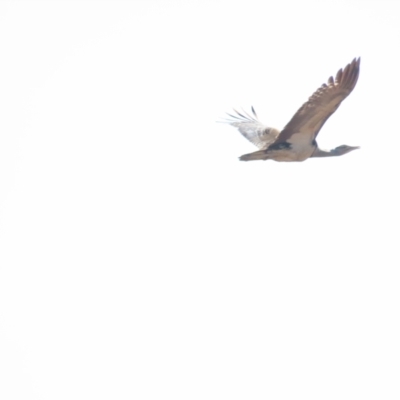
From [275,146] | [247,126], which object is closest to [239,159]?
[275,146]

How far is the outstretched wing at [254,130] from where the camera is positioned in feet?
85.5

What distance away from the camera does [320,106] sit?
21.3m

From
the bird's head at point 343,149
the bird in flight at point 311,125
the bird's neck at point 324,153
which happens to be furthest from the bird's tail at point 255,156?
the bird's head at point 343,149

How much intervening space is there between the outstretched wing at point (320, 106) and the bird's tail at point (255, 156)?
17.7 inches

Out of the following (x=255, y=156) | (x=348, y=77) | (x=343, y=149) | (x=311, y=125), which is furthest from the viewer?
(x=343, y=149)

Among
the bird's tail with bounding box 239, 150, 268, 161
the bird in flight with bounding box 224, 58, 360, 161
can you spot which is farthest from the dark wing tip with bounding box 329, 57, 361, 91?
the bird's tail with bounding box 239, 150, 268, 161

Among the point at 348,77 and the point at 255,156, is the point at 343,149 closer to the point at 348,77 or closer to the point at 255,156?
the point at 255,156

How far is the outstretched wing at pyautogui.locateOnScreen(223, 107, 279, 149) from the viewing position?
26047mm

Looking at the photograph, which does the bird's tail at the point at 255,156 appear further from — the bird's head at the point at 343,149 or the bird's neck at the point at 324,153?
the bird's head at the point at 343,149

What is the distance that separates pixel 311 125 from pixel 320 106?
2.33 feet

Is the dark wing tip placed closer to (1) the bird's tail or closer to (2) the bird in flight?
(2) the bird in flight

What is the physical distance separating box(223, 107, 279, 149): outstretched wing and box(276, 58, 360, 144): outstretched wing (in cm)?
267

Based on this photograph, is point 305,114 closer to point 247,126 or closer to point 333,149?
point 333,149

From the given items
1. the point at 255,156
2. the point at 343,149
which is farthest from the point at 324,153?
the point at 255,156
